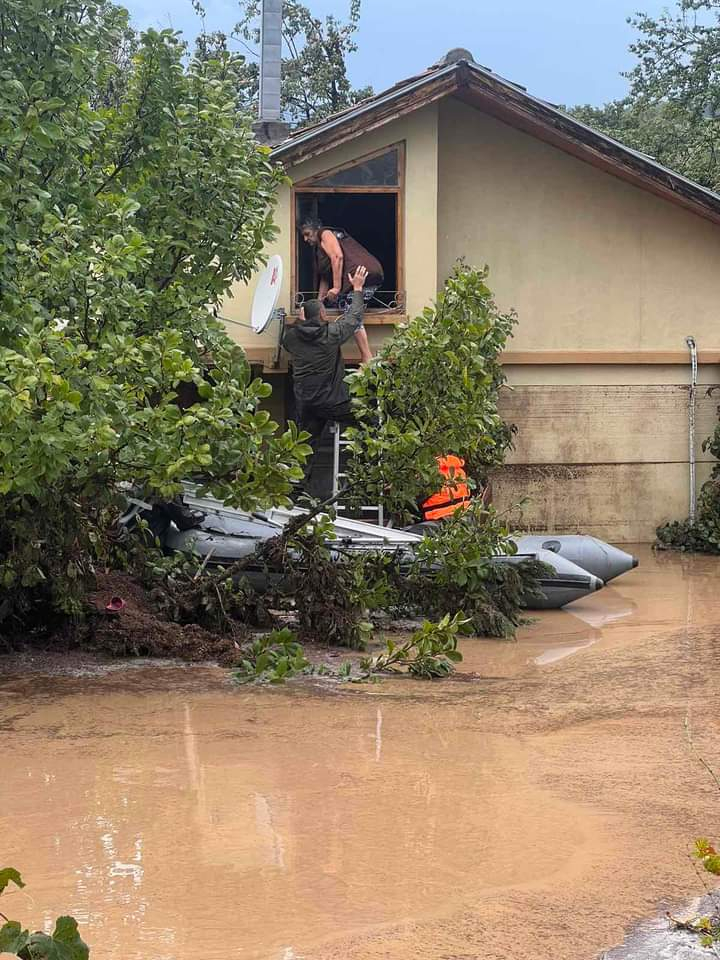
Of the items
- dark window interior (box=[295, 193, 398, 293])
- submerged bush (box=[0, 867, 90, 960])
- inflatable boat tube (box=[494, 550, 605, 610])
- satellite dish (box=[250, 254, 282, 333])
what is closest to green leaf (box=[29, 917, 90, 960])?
submerged bush (box=[0, 867, 90, 960])

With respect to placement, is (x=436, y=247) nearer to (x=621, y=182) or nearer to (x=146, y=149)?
(x=621, y=182)

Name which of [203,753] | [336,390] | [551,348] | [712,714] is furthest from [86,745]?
[551,348]

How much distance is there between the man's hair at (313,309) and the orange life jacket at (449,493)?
110 inches

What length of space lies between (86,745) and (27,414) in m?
1.88

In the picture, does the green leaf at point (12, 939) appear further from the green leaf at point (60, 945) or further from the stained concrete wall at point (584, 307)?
the stained concrete wall at point (584, 307)

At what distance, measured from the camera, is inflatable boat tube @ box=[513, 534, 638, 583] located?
12844 millimetres

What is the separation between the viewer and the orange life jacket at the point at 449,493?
1056cm

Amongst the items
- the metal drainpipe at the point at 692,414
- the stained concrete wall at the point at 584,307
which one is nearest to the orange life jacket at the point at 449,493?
the stained concrete wall at the point at 584,307

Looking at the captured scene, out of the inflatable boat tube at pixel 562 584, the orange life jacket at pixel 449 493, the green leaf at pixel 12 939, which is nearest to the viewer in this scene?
the green leaf at pixel 12 939

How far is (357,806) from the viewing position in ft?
20.3

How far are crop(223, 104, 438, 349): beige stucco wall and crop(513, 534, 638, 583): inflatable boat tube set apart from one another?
4153 mm

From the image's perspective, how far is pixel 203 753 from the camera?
7.14 m

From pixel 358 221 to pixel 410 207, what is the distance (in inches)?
79.2

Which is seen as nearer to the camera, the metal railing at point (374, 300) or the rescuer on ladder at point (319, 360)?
the rescuer on ladder at point (319, 360)
